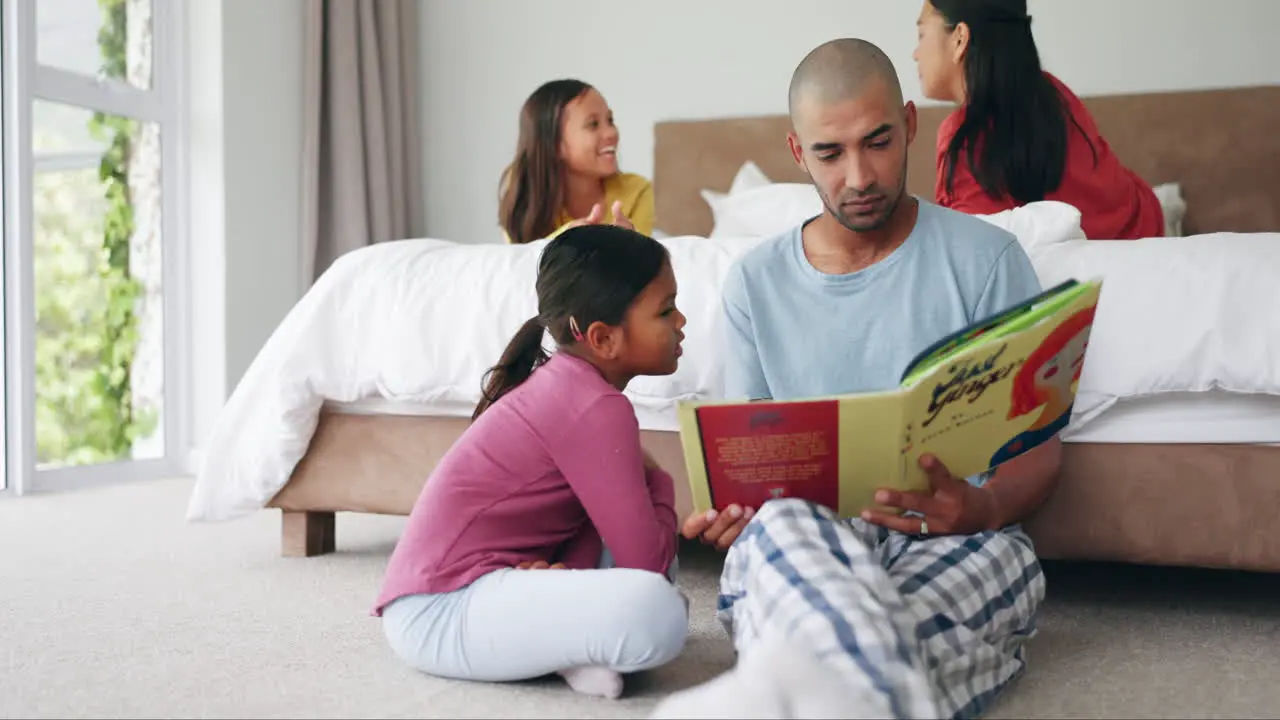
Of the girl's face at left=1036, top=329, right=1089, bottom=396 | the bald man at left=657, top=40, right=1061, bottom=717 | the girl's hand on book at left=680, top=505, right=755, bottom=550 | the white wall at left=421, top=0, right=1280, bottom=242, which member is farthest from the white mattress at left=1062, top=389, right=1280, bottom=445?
the white wall at left=421, top=0, right=1280, bottom=242

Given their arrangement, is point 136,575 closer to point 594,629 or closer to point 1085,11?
point 594,629

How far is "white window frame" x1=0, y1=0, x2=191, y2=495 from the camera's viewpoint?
127 inches

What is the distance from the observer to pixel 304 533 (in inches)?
89.9

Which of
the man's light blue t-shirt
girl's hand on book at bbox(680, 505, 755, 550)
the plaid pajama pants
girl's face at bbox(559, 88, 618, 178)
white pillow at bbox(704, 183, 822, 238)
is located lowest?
the plaid pajama pants

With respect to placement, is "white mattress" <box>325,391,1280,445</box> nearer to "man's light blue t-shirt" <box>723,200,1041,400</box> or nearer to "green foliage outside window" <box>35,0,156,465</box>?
"man's light blue t-shirt" <box>723,200,1041,400</box>

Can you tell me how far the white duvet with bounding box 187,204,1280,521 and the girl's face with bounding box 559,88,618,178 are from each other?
1.74 feet

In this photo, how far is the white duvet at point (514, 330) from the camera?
5.32ft

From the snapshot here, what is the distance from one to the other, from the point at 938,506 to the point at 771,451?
219 millimetres

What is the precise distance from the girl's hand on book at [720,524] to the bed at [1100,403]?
578mm

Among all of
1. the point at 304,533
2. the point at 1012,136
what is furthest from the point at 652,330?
the point at 304,533

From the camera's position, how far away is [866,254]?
5.02 ft

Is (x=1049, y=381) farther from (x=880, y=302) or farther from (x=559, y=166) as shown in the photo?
(x=559, y=166)

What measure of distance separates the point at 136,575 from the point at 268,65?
7.49 feet

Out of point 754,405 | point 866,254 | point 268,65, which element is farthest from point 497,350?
point 268,65
